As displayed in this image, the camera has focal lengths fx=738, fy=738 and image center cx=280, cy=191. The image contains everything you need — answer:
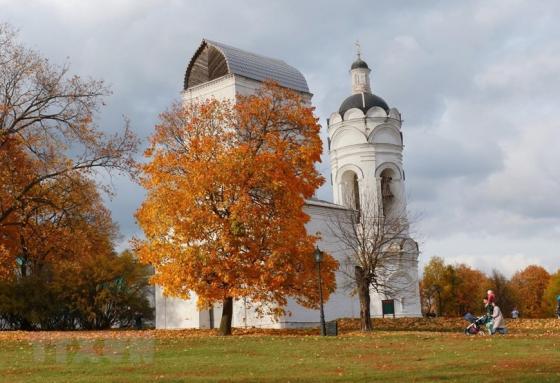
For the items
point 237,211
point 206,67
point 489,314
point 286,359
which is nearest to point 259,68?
point 206,67

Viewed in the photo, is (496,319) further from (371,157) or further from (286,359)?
(371,157)

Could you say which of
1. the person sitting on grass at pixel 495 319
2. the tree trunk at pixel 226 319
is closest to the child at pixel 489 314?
the person sitting on grass at pixel 495 319

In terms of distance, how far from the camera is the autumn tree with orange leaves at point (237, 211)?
25.8 meters

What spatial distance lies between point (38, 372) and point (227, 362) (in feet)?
13.2

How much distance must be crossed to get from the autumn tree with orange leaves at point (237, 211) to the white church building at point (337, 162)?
4.18m

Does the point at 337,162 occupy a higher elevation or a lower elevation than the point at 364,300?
higher

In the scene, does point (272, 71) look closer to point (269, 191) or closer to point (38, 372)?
point (269, 191)

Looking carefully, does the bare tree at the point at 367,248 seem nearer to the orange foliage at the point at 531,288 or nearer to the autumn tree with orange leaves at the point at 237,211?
the autumn tree with orange leaves at the point at 237,211

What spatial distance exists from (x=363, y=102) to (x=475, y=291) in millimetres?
35515

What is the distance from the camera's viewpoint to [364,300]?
2897cm

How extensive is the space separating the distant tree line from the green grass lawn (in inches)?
1922

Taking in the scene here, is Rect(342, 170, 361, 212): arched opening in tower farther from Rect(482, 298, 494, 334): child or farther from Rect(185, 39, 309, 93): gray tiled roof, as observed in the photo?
Rect(482, 298, 494, 334): child

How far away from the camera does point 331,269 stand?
92.9 feet

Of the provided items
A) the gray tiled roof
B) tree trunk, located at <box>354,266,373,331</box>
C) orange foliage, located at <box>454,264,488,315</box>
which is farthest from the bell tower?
orange foliage, located at <box>454,264,488,315</box>
